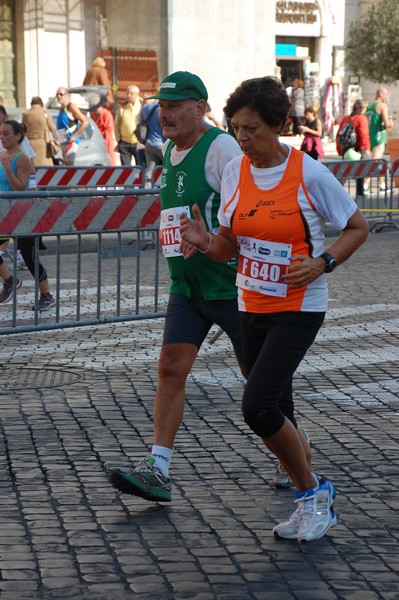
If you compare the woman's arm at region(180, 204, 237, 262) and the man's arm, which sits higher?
the woman's arm at region(180, 204, 237, 262)

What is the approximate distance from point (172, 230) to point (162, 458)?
101 centimetres

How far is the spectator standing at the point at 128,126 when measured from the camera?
76.2ft

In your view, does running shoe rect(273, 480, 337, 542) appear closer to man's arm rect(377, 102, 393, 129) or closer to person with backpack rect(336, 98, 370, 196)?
person with backpack rect(336, 98, 370, 196)

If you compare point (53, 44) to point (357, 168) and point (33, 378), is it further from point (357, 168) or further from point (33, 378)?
point (33, 378)

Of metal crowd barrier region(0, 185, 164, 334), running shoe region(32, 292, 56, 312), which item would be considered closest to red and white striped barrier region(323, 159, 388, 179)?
metal crowd barrier region(0, 185, 164, 334)

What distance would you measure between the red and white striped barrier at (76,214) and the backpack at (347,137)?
1266cm

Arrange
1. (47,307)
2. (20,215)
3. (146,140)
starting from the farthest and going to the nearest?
(146,140) < (47,307) < (20,215)

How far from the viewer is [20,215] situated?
9266 mm

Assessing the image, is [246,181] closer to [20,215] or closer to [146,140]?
[20,215]

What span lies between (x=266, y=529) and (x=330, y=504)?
0.88 ft

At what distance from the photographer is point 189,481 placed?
5.76m

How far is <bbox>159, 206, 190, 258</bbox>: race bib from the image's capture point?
5688 millimetres

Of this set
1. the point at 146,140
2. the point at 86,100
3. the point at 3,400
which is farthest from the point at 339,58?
the point at 3,400

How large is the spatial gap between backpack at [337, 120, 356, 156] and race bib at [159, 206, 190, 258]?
55.4 ft
